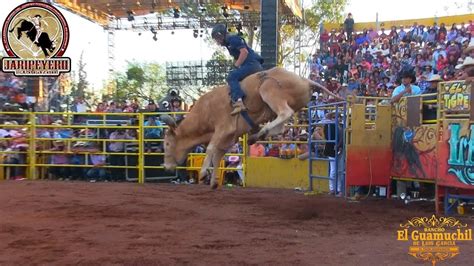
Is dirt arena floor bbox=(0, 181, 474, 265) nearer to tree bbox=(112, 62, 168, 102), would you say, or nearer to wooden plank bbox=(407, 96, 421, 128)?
wooden plank bbox=(407, 96, 421, 128)

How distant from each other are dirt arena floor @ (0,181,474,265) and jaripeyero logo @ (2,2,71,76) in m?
4.79

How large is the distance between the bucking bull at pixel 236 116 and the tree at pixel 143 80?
35747 millimetres

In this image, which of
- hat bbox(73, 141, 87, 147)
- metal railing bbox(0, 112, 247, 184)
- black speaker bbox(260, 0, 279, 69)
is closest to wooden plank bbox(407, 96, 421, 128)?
metal railing bbox(0, 112, 247, 184)

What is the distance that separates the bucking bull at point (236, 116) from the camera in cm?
794

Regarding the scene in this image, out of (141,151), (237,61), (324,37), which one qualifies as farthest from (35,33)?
(324,37)

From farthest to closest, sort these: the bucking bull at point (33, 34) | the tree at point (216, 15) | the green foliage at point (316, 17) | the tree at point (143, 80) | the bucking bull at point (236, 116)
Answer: the tree at point (143, 80) < the green foliage at point (316, 17) < the tree at point (216, 15) < the bucking bull at point (33, 34) < the bucking bull at point (236, 116)

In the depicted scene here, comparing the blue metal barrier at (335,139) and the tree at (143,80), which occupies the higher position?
the tree at (143,80)

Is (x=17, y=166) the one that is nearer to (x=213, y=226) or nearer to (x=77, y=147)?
(x=77, y=147)

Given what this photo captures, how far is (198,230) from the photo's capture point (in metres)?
6.71

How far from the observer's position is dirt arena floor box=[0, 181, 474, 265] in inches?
204

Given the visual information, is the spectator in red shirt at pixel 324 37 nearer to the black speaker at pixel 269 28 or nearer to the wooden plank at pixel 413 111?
the black speaker at pixel 269 28

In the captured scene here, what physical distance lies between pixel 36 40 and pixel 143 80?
33751 millimetres

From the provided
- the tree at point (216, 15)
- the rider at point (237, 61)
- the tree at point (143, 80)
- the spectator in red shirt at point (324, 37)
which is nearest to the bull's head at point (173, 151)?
the rider at point (237, 61)

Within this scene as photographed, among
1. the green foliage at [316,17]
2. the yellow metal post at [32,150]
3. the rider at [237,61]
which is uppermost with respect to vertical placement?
the green foliage at [316,17]
